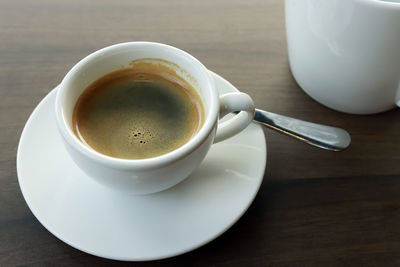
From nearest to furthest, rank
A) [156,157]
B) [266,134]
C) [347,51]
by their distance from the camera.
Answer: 1. [156,157]
2. [347,51]
3. [266,134]

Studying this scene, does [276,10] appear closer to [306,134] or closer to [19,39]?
[306,134]

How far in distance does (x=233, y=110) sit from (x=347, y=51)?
9.8 inches

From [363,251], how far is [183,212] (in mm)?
322

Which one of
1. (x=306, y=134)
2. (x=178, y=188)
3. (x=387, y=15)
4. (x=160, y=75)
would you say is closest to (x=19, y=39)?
(x=160, y=75)

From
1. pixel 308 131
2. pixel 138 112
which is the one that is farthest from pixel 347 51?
pixel 138 112

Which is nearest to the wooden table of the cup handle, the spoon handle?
the spoon handle

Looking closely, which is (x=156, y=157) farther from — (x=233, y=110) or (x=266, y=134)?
(x=266, y=134)

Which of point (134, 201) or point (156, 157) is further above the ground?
point (156, 157)

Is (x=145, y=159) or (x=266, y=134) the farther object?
(x=266, y=134)

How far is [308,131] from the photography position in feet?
2.92

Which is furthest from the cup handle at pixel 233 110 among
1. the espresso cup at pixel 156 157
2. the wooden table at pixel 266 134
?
the wooden table at pixel 266 134

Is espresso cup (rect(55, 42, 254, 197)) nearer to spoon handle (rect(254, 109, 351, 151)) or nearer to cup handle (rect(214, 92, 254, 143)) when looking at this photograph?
cup handle (rect(214, 92, 254, 143))

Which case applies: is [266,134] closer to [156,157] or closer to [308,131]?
[308,131]

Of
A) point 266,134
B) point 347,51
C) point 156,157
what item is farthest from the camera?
point 266,134
